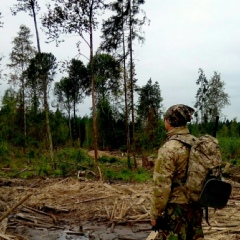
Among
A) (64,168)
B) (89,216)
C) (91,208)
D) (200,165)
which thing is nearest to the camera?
(200,165)

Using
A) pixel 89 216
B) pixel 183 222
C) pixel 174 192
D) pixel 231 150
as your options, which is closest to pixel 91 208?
pixel 89 216

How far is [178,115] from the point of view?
3955 millimetres

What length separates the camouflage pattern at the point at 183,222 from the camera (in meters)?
3.92

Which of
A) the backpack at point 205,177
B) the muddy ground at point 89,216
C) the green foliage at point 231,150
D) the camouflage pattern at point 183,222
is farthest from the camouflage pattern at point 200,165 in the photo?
the green foliage at point 231,150

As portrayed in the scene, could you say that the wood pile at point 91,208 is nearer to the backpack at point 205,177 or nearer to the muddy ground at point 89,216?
the muddy ground at point 89,216

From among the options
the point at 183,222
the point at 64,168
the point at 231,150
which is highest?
the point at 231,150

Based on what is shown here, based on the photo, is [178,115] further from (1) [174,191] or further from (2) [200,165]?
(1) [174,191]

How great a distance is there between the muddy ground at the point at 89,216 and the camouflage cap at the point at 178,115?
329 centimetres

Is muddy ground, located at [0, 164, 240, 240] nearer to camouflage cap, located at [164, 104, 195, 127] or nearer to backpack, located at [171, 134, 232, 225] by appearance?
backpack, located at [171, 134, 232, 225]

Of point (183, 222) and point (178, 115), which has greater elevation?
point (178, 115)

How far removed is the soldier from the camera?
149 inches

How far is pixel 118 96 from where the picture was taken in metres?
39.8

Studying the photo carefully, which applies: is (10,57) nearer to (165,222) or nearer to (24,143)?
(24,143)

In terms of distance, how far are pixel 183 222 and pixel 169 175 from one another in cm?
58
